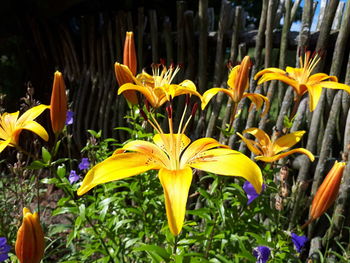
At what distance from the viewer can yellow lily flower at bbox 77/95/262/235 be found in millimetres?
853

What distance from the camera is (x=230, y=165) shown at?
96 centimetres

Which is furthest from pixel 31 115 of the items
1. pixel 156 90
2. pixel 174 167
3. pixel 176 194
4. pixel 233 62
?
pixel 233 62

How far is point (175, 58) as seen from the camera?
132 inches

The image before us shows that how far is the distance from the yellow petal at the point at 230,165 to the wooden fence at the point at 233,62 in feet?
1.73

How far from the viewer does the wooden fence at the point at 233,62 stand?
2.44 meters

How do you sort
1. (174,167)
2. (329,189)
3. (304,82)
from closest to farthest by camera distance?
(174,167), (329,189), (304,82)

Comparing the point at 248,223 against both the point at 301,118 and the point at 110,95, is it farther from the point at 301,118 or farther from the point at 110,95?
the point at 110,95

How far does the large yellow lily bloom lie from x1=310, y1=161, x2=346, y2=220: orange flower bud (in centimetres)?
38

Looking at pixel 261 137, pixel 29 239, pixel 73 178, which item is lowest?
pixel 73 178

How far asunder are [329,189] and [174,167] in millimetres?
550

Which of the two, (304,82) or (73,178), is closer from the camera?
(304,82)

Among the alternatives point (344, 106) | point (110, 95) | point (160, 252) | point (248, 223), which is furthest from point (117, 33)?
point (160, 252)

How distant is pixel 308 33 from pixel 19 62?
12.7 feet

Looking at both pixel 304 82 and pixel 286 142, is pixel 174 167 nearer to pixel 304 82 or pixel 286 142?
pixel 286 142
